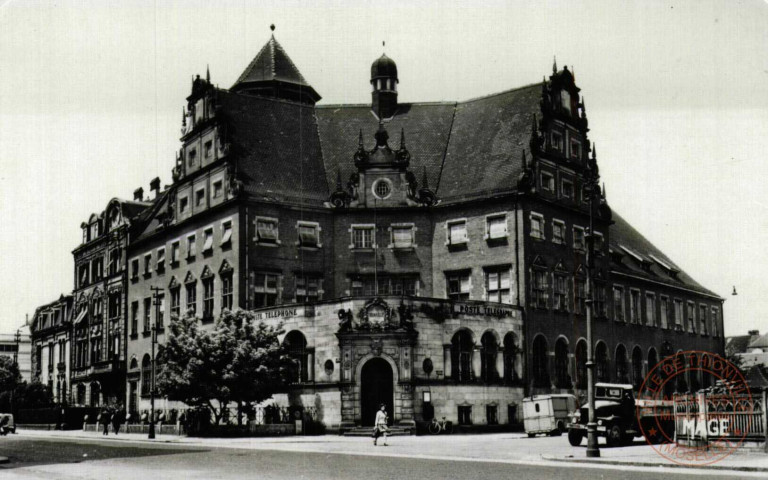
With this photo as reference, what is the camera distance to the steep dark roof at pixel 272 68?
Result: 72.3 m

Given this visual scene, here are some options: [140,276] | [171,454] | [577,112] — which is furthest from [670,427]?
[140,276]

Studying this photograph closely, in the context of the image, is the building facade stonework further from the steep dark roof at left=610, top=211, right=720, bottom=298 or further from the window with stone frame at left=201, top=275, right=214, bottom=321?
the steep dark roof at left=610, top=211, right=720, bottom=298

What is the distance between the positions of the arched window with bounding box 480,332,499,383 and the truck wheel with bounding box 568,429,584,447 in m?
17.2

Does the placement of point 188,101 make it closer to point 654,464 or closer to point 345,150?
point 345,150

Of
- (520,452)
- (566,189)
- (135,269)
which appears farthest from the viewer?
(135,269)

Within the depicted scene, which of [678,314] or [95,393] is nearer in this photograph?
[678,314]

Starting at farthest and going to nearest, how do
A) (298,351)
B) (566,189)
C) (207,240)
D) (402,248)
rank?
(207,240) < (566,189) < (402,248) < (298,351)

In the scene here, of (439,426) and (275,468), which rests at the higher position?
(275,468)

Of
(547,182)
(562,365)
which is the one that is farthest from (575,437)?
(547,182)

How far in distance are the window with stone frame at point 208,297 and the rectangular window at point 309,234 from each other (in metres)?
6.36

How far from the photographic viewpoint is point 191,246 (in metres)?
65.1

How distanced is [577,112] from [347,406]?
26141mm

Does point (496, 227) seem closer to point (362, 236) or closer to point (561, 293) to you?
point (561, 293)

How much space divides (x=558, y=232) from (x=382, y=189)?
37.6ft
